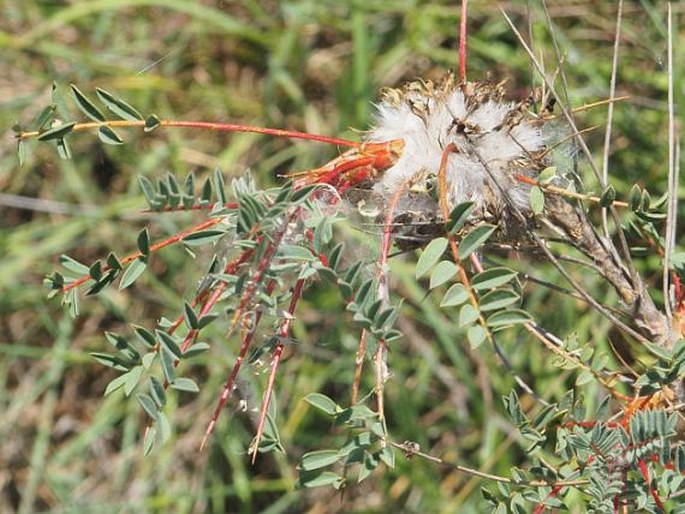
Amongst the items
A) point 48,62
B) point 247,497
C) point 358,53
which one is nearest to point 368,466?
point 247,497

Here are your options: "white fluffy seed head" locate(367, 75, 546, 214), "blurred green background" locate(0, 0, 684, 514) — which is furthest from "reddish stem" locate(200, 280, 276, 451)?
"blurred green background" locate(0, 0, 684, 514)

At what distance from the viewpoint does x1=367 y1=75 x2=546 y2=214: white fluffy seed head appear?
2.64 feet

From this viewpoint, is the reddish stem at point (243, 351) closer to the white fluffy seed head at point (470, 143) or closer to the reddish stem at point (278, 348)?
the reddish stem at point (278, 348)

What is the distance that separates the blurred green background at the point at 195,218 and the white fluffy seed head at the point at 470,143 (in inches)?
31.8

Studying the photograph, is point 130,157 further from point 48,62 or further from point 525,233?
point 525,233

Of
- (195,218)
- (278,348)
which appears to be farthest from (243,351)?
(195,218)

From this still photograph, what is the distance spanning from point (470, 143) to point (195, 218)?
3.51ft

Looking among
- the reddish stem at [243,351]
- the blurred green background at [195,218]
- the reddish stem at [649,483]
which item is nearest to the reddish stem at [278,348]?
the reddish stem at [243,351]

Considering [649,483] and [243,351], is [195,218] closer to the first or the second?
[243,351]

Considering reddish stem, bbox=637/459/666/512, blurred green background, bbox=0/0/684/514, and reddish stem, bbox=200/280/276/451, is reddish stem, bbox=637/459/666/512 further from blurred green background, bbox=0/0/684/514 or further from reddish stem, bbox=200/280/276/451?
blurred green background, bbox=0/0/684/514

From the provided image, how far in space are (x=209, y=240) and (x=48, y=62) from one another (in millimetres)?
1400

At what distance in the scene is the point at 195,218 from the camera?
1.82 m

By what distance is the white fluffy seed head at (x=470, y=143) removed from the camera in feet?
2.64

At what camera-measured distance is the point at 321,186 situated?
0.79m
